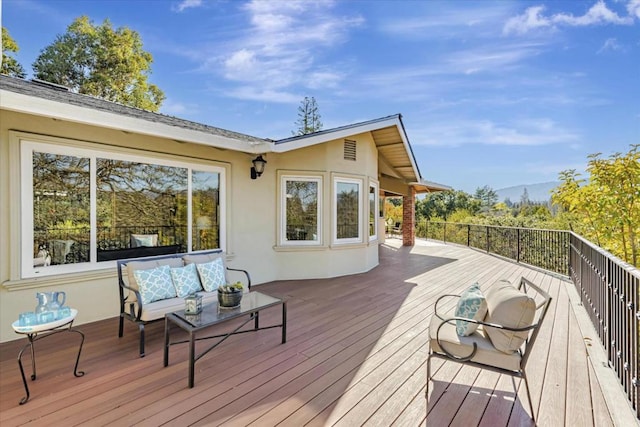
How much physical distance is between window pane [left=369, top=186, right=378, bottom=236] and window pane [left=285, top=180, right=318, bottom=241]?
69.0 inches

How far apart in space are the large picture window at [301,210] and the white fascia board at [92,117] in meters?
1.99

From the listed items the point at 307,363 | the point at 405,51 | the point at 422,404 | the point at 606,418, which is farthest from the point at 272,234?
the point at 405,51

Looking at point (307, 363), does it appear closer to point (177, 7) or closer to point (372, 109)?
point (177, 7)

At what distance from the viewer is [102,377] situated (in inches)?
105

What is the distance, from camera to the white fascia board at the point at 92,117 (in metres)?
2.85

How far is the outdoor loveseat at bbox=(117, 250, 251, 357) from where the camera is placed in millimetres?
3309

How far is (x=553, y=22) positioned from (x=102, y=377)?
9.81m

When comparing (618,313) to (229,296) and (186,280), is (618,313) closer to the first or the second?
(229,296)

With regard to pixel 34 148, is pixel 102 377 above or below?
below

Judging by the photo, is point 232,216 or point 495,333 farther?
point 232,216

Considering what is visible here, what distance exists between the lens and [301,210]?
21.8 ft

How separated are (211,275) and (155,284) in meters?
0.69

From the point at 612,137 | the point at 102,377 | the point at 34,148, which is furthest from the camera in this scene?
the point at 612,137

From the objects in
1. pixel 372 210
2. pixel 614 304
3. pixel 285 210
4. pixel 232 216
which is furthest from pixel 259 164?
pixel 614 304
